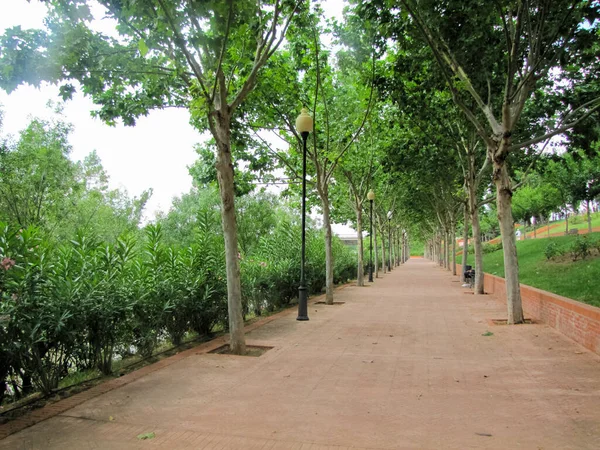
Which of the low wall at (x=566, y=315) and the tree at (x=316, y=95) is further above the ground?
the tree at (x=316, y=95)

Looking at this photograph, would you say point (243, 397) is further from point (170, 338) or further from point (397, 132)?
point (397, 132)

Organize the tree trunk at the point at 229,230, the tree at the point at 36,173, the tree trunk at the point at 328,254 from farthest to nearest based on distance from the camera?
the tree at the point at 36,173 → the tree trunk at the point at 328,254 → the tree trunk at the point at 229,230

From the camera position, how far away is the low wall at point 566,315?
703 centimetres

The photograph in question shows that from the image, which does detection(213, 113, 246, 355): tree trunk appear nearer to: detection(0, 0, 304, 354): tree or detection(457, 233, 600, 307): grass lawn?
detection(0, 0, 304, 354): tree

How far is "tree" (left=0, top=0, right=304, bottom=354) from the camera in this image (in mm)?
6094

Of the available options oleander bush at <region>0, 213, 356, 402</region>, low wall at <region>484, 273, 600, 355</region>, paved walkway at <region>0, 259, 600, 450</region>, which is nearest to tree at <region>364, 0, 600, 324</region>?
low wall at <region>484, 273, 600, 355</region>

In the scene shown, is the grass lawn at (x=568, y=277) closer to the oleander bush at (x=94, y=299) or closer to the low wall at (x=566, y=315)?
the low wall at (x=566, y=315)

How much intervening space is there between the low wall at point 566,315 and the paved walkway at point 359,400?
9.2 inches

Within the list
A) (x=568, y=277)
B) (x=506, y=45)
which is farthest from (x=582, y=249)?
(x=506, y=45)

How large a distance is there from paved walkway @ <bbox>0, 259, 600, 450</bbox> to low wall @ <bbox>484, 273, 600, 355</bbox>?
9.2 inches

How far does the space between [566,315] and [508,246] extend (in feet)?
6.64

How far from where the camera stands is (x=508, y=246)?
9852 mm

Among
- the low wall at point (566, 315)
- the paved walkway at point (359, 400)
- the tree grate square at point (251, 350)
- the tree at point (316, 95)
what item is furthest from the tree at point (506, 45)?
the tree grate square at point (251, 350)

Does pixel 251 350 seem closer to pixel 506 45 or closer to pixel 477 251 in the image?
pixel 506 45
